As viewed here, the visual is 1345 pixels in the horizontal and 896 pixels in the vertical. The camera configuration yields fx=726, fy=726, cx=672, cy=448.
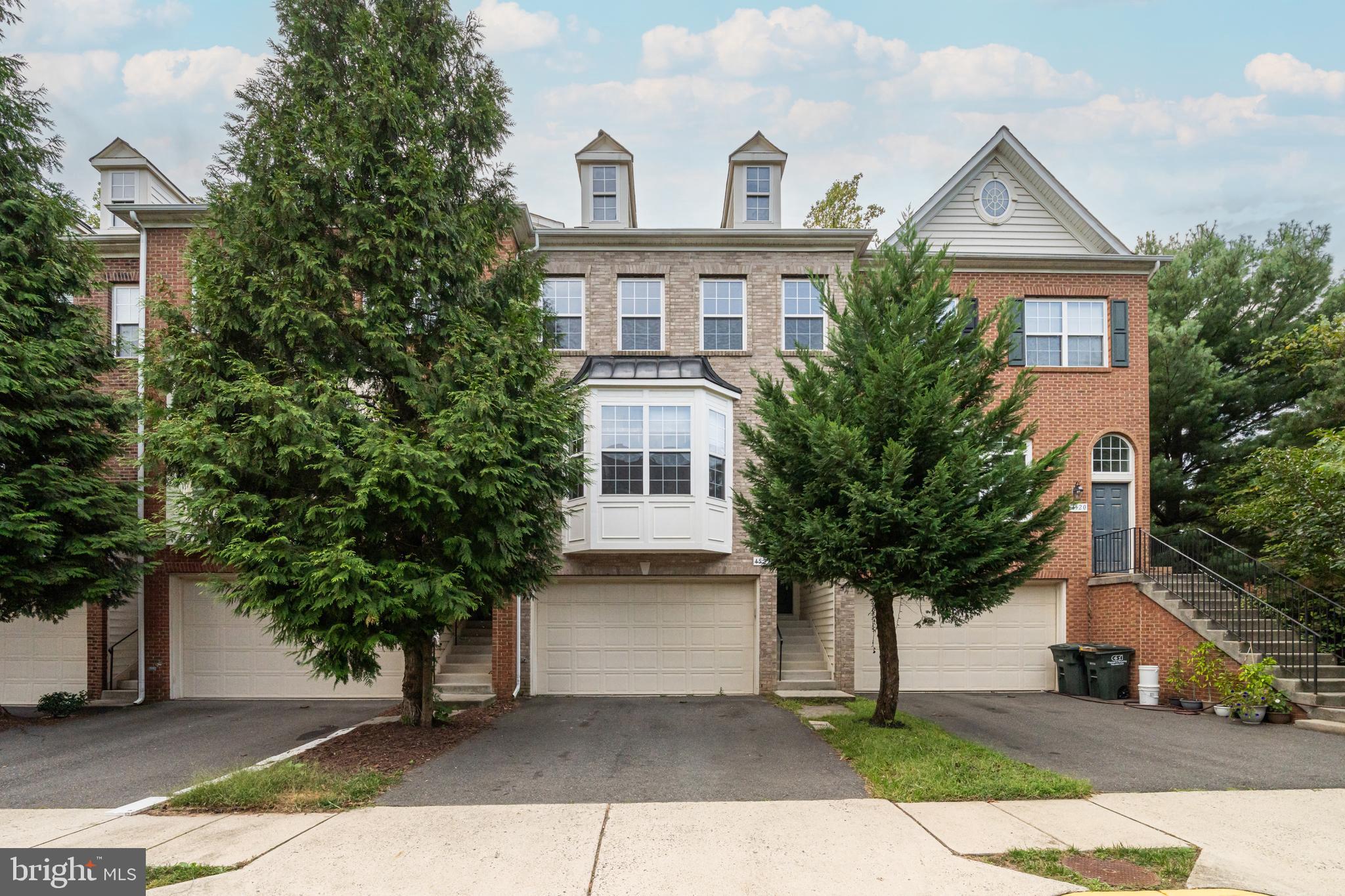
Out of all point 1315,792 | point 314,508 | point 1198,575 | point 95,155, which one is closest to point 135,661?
point 314,508

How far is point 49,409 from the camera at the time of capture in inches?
429

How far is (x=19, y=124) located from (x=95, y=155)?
13.3 ft

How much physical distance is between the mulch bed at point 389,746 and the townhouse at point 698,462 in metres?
3.18

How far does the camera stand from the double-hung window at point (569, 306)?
559 inches

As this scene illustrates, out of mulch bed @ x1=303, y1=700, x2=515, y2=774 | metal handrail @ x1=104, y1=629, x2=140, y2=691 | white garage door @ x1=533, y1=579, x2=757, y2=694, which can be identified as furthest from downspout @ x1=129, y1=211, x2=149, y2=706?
white garage door @ x1=533, y1=579, x2=757, y2=694

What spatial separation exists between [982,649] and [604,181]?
1221 cm

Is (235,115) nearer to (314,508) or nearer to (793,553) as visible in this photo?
(314,508)

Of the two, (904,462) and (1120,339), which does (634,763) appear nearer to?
(904,462)

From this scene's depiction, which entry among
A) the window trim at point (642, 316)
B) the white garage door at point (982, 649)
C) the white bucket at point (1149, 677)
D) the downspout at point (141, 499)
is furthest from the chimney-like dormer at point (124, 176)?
the white bucket at point (1149, 677)

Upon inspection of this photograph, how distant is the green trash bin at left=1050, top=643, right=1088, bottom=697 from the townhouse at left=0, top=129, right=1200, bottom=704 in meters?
0.57

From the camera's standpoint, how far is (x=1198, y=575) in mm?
13055

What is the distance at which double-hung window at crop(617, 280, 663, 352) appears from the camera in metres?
14.2

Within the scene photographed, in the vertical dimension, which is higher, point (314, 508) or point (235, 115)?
point (235, 115)

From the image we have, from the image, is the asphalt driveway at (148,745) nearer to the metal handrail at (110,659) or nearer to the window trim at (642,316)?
the metal handrail at (110,659)
